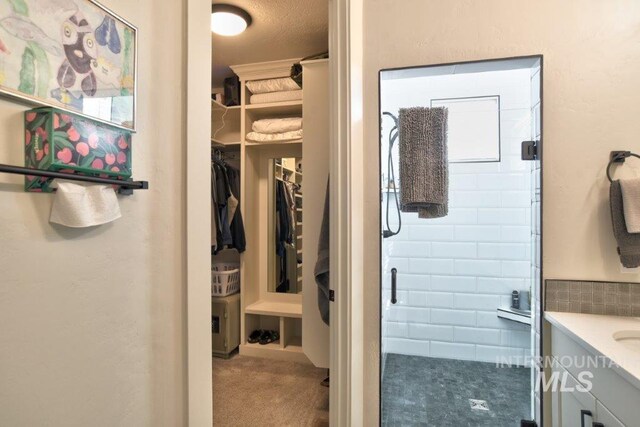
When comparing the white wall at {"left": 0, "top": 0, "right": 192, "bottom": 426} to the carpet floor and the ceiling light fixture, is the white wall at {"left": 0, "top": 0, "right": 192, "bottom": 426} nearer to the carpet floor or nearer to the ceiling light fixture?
the carpet floor

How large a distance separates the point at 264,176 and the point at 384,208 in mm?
1722

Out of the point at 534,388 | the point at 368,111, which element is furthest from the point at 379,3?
the point at 534,388

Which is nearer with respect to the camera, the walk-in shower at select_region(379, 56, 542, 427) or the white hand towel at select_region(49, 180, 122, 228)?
the white hand towel at select_region(49, 180, 122, 228)

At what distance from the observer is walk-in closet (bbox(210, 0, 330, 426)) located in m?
1.80

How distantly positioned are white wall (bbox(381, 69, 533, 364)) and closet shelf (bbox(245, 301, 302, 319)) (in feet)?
4.07

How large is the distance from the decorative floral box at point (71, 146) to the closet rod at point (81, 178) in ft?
0.07

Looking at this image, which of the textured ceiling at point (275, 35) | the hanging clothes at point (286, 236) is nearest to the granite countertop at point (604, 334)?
the hanging clothes at point (286, 236)

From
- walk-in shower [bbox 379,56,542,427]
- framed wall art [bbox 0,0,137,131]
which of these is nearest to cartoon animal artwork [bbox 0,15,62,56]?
framed wall art [bbox 0,0,137,131]

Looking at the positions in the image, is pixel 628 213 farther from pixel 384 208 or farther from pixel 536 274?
pixel 384 208

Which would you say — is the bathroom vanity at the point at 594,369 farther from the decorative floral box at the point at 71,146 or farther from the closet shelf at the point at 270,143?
the closet shelf at the point at 270,143

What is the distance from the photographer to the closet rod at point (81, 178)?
1.61 feet

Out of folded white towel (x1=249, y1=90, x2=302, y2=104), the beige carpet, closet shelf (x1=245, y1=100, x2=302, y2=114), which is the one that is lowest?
the beige carpet

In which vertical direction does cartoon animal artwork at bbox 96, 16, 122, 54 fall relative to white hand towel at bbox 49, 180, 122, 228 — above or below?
above

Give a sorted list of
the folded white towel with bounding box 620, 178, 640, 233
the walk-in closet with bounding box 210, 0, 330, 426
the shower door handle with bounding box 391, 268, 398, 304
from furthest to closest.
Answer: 1. the walk-in closet with bounding box 210, 0, 330, 426
2. the shower door handle with bounding box 391, 268, 398, 304
3. the folded white towel with bounding box 620, 178, 640, 233
